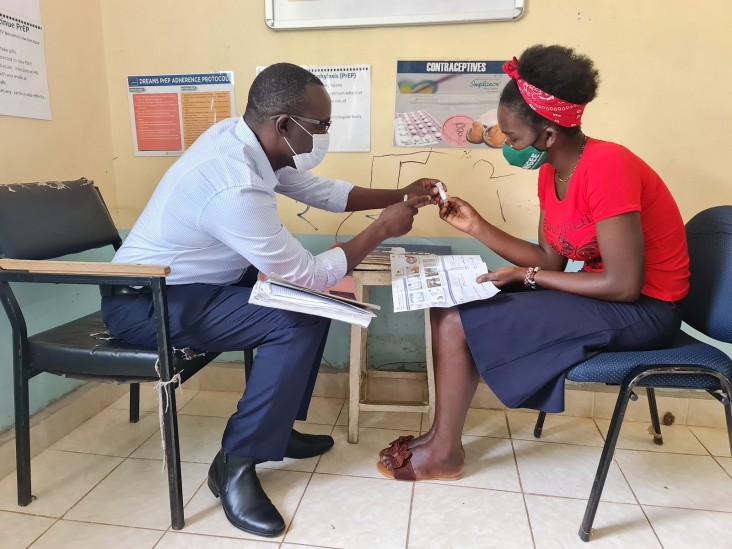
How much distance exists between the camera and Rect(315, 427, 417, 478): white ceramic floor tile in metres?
1.58

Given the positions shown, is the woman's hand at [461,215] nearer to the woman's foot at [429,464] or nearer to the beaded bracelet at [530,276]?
the beaded bracelet at [530,276]

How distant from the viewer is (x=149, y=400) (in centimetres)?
204

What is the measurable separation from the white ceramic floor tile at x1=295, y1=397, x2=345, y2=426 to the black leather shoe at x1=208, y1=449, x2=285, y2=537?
52 centimetres

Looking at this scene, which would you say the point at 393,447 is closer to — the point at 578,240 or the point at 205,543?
the point at 205,543

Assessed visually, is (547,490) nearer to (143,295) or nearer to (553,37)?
(143,295)

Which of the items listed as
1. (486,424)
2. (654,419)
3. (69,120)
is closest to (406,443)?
(486,424)

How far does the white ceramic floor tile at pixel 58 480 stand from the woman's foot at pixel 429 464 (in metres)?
0.94

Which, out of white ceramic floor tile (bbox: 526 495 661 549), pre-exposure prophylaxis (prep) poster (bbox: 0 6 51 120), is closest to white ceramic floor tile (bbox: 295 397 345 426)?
white ceramic floor tile (bbox: 526 495 661 549)

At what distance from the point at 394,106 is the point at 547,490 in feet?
4.69

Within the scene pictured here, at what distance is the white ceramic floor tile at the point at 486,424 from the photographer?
1.82 metres

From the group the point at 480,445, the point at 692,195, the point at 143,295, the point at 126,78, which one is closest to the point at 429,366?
the point at 480,445

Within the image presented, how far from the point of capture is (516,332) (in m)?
1.30

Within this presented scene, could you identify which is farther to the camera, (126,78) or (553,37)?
(126,78)

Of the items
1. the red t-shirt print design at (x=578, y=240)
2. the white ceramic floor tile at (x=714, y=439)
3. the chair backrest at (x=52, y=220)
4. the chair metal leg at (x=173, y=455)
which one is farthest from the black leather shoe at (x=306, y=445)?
the white ceramic floor tile at (x=714, y=439)
